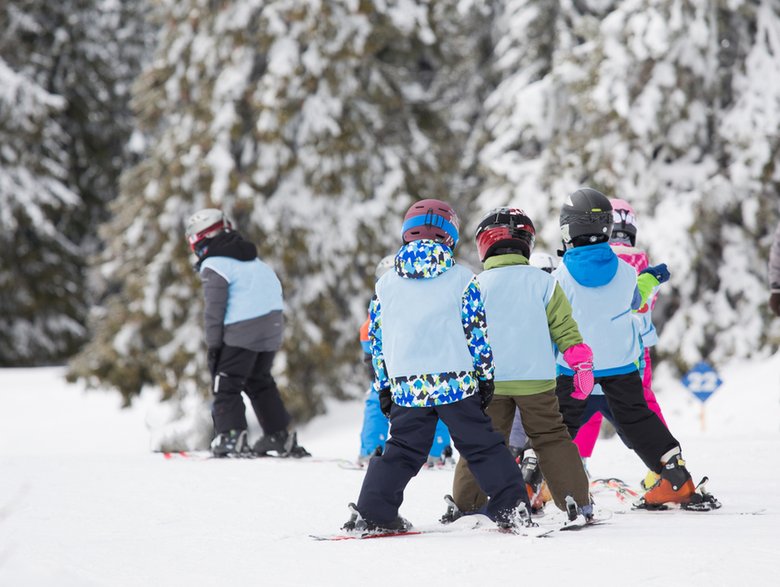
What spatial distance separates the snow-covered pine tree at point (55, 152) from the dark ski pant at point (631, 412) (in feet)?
57.1

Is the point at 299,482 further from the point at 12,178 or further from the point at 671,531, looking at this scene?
the point at 12,178

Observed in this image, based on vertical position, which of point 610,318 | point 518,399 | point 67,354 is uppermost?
point 610,318

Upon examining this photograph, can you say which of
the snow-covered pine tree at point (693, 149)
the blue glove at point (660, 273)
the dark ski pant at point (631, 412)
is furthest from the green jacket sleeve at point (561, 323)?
the snow-covered pine tree at point (693, 149)

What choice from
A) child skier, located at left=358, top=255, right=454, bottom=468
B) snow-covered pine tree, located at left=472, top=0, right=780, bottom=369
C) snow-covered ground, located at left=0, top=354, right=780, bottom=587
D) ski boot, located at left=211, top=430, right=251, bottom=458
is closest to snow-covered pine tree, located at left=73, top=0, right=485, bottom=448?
snow-covered pine tree, located at left=472, top=0, right=780, bottom=369

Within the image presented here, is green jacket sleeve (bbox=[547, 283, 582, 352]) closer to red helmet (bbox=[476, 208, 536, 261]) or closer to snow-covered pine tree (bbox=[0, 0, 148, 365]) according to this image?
red helmet (bbox=[476, 208, 536, 261])

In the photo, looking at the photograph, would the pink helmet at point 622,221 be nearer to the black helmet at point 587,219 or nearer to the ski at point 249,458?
the black helmet at point 587,219

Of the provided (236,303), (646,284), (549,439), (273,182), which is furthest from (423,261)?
(273,182)

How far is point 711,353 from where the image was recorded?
40.3 ft

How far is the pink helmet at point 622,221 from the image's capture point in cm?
546

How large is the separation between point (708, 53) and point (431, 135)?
442 cm

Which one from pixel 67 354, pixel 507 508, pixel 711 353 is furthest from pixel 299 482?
pixel 67 354

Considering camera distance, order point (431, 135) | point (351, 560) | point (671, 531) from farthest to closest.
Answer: point (431, 135)
point (671, 531)
point (351, 560)

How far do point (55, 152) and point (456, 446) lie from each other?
63.9ft

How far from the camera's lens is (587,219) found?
477cm
